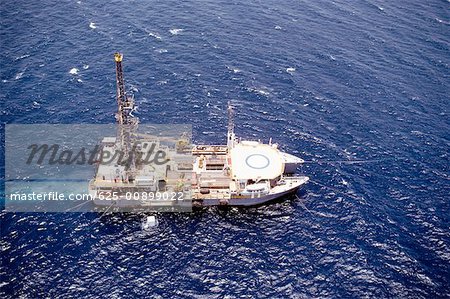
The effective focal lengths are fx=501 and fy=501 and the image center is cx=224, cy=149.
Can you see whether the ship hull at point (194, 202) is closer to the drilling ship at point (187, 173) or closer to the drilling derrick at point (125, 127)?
the drilling ship at point (187, 173)

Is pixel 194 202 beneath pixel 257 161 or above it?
beneath

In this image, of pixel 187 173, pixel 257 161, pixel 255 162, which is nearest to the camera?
pixel 187 173

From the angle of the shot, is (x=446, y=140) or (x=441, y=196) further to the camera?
(x=446, y=140)

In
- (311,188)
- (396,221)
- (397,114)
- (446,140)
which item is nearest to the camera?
(396,221)

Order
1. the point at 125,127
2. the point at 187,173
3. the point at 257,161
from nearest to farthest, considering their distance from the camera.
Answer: the point at 125,127 < the point at 187,173 < the point at 257,161

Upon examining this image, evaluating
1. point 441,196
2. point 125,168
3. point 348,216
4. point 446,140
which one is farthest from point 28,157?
point 446,140

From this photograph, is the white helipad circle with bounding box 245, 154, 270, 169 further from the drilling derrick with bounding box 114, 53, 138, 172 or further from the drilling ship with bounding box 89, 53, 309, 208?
the drilling derrick with bounding box 114, 53, 138, 172

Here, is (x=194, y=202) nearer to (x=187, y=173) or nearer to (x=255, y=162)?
(x=187, y=173)

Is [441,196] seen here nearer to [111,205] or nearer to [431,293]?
[431,293]

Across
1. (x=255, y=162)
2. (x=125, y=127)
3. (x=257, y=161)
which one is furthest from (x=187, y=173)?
(x=125, y=127)
